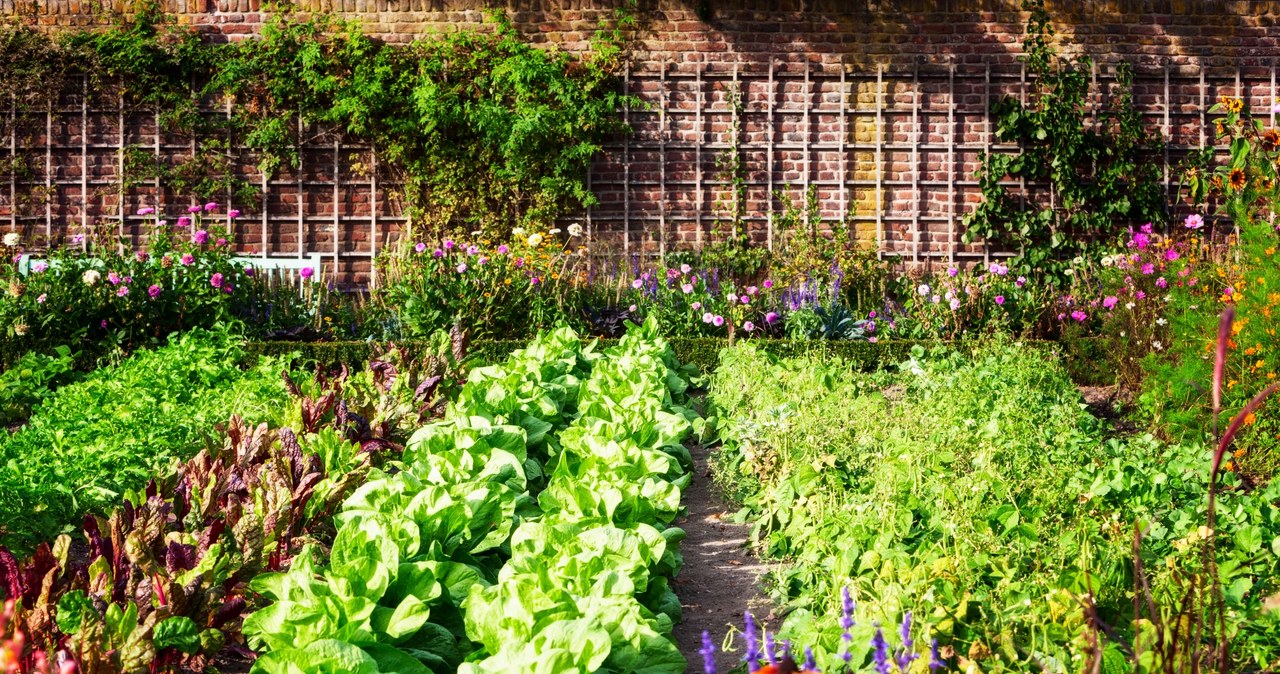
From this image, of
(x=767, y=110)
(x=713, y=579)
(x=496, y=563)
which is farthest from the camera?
(x=767, y=110)

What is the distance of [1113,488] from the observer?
10.6ft

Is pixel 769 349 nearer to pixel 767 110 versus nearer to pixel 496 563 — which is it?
pixel 767 110

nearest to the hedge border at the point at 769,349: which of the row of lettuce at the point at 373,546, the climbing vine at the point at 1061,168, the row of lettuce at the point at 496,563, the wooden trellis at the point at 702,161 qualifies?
the climbing vine at the point at 1061,168

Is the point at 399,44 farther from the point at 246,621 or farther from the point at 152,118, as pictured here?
the point at 246,621

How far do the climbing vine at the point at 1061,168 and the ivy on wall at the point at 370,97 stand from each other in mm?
3116

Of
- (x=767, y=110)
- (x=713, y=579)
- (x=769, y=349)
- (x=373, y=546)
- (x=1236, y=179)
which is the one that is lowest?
(x=713, y=579)

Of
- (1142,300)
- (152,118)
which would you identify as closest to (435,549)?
(1142,300)

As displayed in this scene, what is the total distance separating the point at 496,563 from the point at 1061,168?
318 inches

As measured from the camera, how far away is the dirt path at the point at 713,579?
3.04 meters

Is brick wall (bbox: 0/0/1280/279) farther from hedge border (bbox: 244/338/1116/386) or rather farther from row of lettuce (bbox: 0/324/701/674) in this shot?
row of lettuce (bbox: 0/324/701/674)

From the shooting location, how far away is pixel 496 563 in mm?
3141

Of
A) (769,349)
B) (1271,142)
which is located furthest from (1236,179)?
(769,349)

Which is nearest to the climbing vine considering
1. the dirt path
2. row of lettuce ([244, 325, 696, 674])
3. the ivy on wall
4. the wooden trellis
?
the wooden trellis

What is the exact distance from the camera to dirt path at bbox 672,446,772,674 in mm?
3035
